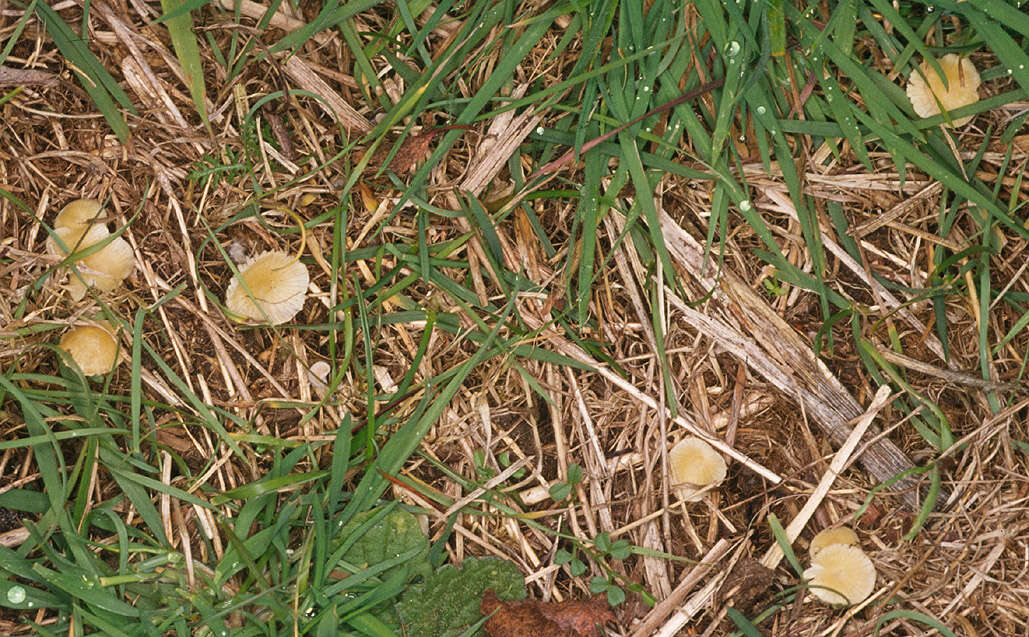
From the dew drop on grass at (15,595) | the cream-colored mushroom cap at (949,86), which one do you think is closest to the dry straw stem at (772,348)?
the cream-colored mushroom cap at (949,86)

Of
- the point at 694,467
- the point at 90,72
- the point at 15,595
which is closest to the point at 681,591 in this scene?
the point at 694,467

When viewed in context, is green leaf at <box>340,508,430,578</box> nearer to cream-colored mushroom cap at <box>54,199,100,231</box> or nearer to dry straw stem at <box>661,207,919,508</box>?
dry straw stem at <box>661,207,919,508</box>

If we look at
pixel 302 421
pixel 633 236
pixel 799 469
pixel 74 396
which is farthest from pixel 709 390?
pixel 74 396

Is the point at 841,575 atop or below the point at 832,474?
below

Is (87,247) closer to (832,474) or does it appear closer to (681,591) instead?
(681,591)

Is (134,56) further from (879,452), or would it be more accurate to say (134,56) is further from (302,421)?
(879,452)

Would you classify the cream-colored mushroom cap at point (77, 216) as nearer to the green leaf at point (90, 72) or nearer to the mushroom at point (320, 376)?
the green leaf at point (90, 72)

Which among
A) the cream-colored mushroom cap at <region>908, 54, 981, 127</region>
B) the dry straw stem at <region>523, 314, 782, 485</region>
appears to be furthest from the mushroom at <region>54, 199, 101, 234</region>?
the cream-colored mushroom cap at <region>908, 54, 981, 127</region>
